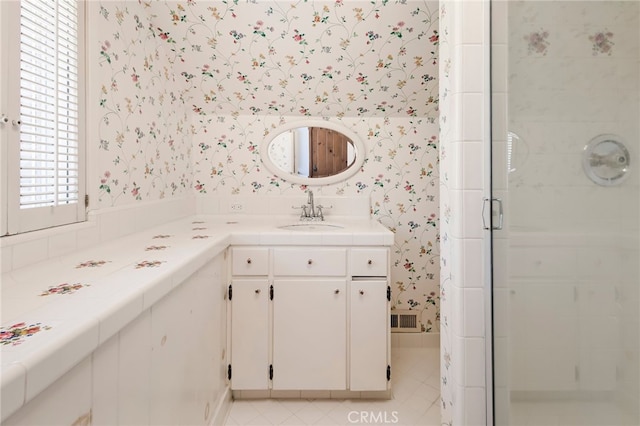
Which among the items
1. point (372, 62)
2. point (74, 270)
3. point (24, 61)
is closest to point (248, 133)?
point (372, 62)

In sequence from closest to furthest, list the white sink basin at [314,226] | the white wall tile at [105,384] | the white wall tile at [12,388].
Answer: the white wall tile at [12,388] < the white wall tile at [105,384] < the white sink basin at [314,226]

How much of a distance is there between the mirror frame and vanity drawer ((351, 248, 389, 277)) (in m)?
0.82

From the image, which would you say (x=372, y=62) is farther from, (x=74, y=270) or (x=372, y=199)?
(x=74, y=270)

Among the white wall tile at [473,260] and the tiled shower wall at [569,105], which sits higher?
the tiled shower wall at [569,105]

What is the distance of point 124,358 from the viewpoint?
2.64ft

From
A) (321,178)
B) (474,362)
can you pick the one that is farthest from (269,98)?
(474,362)

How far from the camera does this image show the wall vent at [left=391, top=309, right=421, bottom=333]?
2.53 m

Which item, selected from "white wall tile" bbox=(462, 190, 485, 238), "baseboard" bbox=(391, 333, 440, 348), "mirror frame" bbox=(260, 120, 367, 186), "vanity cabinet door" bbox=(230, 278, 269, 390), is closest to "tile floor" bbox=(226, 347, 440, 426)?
"vanity cabinet door" bbox=(230, 278, 269, 390)

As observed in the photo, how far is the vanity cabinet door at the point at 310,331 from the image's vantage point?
183 cm

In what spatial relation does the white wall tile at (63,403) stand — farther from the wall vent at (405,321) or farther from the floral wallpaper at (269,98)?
the wall vent at (405,321)

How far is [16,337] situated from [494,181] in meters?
1.25

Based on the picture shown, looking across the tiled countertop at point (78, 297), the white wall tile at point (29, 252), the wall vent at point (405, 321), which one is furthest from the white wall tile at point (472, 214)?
the wall vent at point (405, 321)

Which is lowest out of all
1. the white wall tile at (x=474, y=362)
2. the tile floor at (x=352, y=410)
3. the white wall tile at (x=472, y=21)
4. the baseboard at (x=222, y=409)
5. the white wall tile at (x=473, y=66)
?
the tile floor at (x=352, y=410)

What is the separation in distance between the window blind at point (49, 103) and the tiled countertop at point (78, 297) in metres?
0.26
